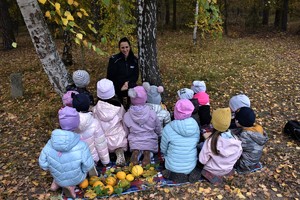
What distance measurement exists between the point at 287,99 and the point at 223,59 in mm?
4398

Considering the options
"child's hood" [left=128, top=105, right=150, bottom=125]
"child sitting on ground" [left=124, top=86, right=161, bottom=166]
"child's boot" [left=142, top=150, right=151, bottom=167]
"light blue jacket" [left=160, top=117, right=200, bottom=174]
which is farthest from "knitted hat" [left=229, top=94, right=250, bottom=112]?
"child's boot" [left=142, top=150, right=151, bottom=167]

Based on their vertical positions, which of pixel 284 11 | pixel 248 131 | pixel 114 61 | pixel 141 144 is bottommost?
pixel 141 144

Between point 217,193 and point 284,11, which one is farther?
point 284,11

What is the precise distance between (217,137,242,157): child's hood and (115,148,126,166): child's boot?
159 cm

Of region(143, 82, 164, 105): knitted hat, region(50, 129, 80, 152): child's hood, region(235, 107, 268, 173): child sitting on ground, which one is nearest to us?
region(50, 129, 80, 152): child's hood

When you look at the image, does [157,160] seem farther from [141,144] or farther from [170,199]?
[170,199]

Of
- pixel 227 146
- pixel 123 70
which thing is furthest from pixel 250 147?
pixel 123 70

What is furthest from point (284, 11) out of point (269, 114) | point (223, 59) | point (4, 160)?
point (4, 160)

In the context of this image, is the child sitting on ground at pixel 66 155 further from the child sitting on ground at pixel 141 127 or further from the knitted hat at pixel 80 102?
the child sitting on ground at pixel 141 127

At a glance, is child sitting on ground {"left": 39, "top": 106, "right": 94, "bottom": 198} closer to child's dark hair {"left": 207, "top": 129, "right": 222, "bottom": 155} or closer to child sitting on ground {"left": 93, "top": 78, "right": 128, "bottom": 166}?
child sitting on ground {"left": 93, "top": 78, "right": 128, "bottom": 166}

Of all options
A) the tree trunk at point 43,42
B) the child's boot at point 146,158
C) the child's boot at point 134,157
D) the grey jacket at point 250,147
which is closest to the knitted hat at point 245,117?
the grey jacket at point 250,147

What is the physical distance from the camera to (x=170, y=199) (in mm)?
3674

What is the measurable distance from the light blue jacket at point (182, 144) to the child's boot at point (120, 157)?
809 millimetres

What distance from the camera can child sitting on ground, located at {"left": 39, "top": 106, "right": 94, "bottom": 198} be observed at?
3.44 meters
